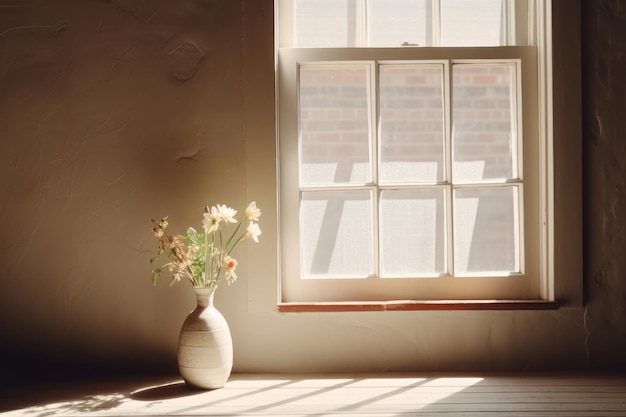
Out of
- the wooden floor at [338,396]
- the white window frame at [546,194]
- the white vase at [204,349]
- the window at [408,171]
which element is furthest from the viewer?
the window at [408,171]

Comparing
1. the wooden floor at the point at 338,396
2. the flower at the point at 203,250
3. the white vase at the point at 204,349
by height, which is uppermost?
the flower at the point at 203,250

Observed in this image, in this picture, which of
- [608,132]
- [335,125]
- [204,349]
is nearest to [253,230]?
[204,349]

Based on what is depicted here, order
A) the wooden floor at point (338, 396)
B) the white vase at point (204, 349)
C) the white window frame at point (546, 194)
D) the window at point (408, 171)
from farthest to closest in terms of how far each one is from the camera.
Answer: the window at point (408, 171) < the white window frame at point (546, 194) < the white vase at point (204, 349) < the wooden floor at point (338, 396)

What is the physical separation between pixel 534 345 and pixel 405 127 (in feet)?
3.24

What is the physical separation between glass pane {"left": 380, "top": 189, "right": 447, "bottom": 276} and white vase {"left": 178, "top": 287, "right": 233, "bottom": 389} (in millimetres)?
721

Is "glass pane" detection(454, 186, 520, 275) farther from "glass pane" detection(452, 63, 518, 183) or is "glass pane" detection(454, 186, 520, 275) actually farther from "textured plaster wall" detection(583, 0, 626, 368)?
"textured plaster wall" detection(583, 0, 626, 368)

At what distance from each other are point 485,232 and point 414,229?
11.3 inches

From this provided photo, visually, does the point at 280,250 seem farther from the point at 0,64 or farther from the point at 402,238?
the point at 0,64

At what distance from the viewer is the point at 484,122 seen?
229 cm

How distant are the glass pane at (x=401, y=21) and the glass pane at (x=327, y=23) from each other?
65mm

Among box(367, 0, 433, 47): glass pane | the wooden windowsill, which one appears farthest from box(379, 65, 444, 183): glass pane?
the wooden windowsill

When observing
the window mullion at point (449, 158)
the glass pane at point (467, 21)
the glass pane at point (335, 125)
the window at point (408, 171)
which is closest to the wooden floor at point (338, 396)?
the window at point (408, 171)

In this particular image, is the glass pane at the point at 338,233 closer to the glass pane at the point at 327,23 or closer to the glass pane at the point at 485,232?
the glass pane at the point at 485,232

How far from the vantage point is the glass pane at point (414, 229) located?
230 centimetres
